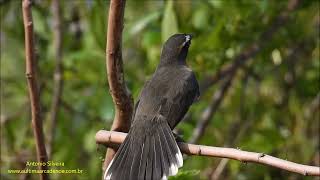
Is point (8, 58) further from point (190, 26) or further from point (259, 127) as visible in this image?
point (259, 127)

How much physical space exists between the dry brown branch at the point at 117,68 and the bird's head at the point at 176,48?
3.84 ft

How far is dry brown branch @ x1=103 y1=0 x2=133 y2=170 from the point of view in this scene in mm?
3224

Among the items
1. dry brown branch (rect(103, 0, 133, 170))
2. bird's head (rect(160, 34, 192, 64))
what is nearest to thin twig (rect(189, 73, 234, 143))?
bird's head (rect(160, 34, 192, 64))

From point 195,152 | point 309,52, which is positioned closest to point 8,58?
point 309,52

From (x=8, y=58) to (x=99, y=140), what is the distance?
9.10 feet

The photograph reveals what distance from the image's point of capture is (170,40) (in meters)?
4.88

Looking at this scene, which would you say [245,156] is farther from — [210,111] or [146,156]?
[210,111]

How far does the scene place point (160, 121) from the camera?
4297 mm

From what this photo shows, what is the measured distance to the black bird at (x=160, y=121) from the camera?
379 centimetres

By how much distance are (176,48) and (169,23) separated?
0.80 ft

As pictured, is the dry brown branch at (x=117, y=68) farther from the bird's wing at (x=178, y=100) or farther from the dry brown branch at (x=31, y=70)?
the bird's wing at (x=178, y=100)

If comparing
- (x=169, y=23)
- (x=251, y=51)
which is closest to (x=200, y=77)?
(x=251, y=51)

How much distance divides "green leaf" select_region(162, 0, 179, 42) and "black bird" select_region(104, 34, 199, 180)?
0.15 metres

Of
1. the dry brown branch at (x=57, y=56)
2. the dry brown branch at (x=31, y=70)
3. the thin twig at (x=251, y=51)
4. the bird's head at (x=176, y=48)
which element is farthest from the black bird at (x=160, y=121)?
the dry brown branch at (x=57, y=56)
